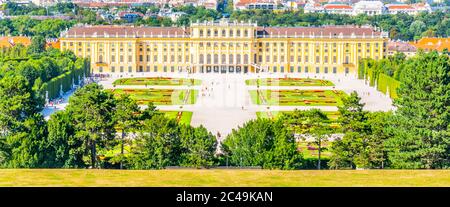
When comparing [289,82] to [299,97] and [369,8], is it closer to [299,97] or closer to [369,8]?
[299,97]

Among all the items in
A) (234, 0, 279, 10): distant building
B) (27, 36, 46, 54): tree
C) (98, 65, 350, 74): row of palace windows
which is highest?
(234, 0, 279, 10): distant building

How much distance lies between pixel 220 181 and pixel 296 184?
1021 mm

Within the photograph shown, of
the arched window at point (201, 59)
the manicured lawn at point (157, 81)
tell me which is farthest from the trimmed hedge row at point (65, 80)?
the arched window at point (201, 59)

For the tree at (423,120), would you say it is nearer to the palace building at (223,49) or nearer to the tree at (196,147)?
the tree at (196,147)

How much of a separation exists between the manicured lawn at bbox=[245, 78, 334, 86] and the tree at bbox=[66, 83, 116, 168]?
3969 centimetres

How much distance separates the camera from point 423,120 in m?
25.4

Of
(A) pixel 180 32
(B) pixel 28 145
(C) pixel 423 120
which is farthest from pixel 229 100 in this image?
(A) pixel 180 32

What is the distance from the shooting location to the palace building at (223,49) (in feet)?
283

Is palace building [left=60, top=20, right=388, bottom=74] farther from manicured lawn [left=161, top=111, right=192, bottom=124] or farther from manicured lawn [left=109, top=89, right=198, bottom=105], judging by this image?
manicured lawn [left=161, top=111, right=192, bottom=124]

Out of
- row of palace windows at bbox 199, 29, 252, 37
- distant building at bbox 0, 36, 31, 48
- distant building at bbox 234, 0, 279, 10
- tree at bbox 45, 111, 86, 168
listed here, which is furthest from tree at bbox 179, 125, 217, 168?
distant building at bbox 234, 0, 279, 10

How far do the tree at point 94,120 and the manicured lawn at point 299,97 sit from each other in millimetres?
24540

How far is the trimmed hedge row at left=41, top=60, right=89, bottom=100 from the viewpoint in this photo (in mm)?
55544

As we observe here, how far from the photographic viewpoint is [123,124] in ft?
100
